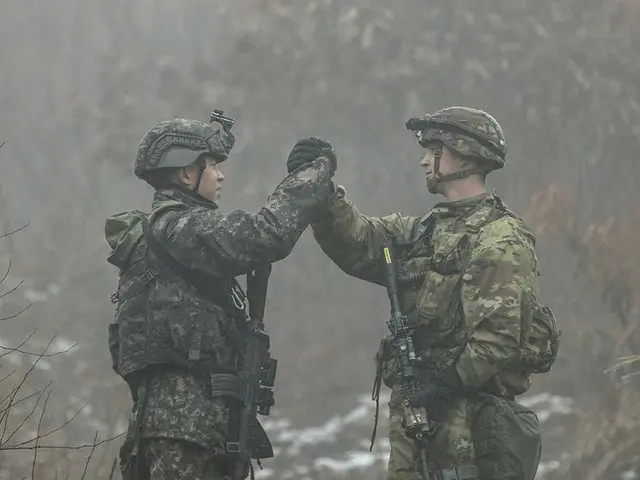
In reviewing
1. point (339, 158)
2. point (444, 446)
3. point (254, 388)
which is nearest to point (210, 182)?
point (254, 388)

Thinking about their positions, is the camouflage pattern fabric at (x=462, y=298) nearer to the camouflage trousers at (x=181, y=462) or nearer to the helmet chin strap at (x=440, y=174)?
the helmet chin strap at (x=440, y=174)

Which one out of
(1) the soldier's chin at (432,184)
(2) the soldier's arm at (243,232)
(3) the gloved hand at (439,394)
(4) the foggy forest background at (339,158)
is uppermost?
(4) the foggy forest background at (339,158)

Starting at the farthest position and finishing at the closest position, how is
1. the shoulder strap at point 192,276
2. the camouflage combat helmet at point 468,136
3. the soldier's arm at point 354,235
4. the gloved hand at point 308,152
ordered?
the soldier's arm at point 354,235, the camouflage combat helmet at point 468,136, the gloved hand at point 308,152, the shoulder strap at point 192,276

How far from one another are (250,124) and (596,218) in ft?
22.0

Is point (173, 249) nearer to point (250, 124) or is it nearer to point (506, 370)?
point (506, 370)

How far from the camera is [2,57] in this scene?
1891 cm

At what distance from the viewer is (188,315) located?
11.9ft

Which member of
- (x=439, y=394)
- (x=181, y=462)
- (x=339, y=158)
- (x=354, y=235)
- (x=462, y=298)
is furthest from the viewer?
(x=339, y=158)

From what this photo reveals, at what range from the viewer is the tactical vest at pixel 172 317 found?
11.8 ft

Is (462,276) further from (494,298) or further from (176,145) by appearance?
(176,145)

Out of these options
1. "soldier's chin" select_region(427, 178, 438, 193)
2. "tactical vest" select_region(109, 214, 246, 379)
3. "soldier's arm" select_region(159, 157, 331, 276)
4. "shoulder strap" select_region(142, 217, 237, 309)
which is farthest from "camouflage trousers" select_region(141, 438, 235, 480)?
"soldier's chin" select_region(427, 178, 438, 193)

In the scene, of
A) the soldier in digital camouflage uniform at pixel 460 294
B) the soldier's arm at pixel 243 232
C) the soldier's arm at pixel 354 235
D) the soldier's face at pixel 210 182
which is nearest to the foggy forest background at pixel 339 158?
the soldier's arm at pixel 354 235

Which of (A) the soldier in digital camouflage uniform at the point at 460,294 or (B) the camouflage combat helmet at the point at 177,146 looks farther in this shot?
(B) the camouflage combat helmet at the point at 177,146

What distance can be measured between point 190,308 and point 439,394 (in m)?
1.05
